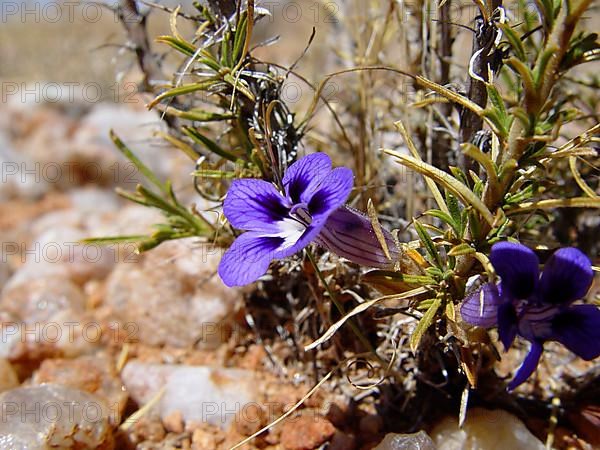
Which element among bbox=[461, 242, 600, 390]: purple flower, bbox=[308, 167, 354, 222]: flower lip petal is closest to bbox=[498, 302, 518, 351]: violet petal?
bbox=[461, 242, 600, 390]: purple flower


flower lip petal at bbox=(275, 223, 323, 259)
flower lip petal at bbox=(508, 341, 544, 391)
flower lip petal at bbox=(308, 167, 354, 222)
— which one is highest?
flower lip petal at bbox=(308, 167, 354, 222)

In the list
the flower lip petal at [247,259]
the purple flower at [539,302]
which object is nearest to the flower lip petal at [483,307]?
the purple flower at [539,302]

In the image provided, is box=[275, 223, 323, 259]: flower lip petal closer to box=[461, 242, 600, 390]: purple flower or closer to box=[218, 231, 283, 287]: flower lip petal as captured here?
box=[218, 231, 283, 287]: flower lip petal

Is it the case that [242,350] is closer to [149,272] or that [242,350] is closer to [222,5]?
[149,272]

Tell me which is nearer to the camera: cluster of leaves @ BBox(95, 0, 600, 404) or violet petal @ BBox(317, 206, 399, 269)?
cluster of leaves @ BBox(95, 0, 600, 404)

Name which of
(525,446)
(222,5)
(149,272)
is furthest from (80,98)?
(525,446)

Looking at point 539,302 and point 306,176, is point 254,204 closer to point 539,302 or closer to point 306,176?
point 306,176

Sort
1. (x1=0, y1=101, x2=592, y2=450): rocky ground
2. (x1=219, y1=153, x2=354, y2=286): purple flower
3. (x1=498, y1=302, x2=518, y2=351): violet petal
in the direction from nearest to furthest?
(x1=498, y1=302, x2=518, y2=351): violet petal < (x1=219, y1=153, x2=354, y2=286): purple flower < (x1=0, y1=101, x2=592, y2=450): rocky ground
